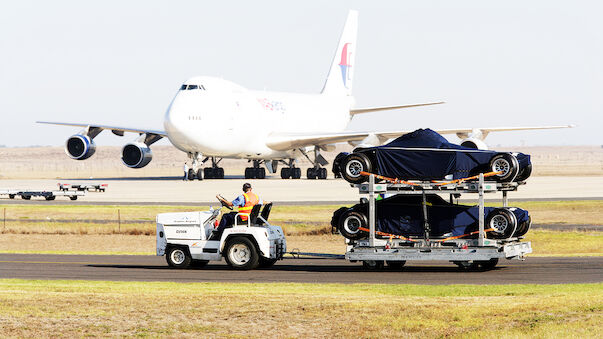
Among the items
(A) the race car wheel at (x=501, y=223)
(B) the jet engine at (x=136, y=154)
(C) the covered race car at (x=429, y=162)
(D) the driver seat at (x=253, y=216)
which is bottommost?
(A) the race car wheel at (x=501, y=223)

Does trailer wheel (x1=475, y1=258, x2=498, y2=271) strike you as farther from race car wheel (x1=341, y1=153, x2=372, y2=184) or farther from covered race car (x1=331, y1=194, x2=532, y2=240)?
race car wheel (x1=341, y1=153, x2=372, y2=184)

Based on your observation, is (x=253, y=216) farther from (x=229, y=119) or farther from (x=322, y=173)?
(x=322, y=173)

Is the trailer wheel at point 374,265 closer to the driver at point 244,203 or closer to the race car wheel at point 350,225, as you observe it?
the race car wheel at point 350,225

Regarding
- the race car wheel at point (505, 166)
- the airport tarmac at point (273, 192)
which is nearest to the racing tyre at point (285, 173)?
the airport tarmac at point (273, 192)

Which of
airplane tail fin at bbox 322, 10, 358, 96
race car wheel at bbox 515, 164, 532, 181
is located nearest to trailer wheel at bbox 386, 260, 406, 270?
race car wheel at bbox 515, 164, 532, 181

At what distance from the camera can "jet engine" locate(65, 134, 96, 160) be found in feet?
224

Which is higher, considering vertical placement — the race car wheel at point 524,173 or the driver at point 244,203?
the race car wheel at point 524,173

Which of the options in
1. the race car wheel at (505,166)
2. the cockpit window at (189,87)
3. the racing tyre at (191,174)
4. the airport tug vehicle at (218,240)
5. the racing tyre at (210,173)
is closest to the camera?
the race car wheel at (505,166)

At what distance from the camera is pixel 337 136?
2680 inches

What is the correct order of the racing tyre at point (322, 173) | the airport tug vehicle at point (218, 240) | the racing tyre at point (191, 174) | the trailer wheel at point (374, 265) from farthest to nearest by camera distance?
the racing tyre at point (322, 173), the racing tyre at point (191, 174), the trailer wheel at point (374, 265), the airport tug vehicle at point (218, 240)

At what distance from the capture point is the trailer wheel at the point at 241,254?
21469 mm

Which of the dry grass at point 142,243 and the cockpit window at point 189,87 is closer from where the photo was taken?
the dry grass at point 142,243

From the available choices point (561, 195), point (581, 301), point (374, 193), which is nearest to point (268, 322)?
point (581, 301)

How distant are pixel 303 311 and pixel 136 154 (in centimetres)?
5494
